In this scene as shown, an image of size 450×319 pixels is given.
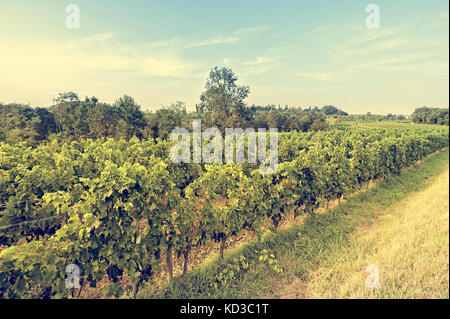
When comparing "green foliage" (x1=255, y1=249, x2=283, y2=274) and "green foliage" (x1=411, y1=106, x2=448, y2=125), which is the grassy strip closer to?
"green foliage" (x1=255, y1=249, x2=283, y2=274)

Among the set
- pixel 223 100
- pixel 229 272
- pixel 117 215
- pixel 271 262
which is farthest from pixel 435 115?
pixel 223 100

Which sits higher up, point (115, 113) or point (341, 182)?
point (115, 113)

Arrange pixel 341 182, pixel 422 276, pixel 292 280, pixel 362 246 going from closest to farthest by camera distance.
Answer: pixel 422 276 < pixel 292 280 < pixel 362 246 < pixel 341 182

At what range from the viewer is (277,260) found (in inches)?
234

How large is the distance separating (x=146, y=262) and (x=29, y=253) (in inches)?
82.2

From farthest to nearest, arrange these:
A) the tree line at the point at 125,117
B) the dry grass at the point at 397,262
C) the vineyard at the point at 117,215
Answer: the tree line at the point at 125,117
the dry grass at the point at 397,262
the vineyard at the point at 117,215

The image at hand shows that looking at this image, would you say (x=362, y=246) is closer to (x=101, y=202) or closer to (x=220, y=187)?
(x=220, y=187)

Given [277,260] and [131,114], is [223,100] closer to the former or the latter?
[131,114]

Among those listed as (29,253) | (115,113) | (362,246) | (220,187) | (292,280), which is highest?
(115,113)

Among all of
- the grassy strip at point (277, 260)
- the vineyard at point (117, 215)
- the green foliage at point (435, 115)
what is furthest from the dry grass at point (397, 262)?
the vineyard at point (117, 215)

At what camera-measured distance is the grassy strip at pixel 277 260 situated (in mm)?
4984

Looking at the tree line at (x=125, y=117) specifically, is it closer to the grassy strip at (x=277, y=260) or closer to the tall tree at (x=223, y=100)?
the tall tree at (x=223, y=100)

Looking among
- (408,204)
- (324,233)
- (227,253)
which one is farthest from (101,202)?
(408,204)
